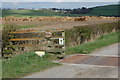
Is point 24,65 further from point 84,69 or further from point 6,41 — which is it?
point 6,41

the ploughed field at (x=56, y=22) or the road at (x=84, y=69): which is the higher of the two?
the ploughed field at (x=56, y=22)

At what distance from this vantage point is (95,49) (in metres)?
15.4

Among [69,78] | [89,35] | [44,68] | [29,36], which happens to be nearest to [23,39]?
[29,36]

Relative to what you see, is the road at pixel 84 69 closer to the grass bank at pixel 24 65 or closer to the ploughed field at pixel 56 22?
the grass bank at pixel 24 65

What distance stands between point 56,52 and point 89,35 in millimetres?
7318

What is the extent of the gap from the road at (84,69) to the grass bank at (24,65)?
372 mm

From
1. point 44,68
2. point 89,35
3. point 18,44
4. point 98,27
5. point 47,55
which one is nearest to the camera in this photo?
point 44,68

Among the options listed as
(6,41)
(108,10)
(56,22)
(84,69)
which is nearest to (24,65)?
(84,69)

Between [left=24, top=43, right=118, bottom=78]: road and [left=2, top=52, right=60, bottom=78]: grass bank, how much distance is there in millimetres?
372

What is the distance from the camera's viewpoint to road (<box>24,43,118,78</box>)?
8.88 metres

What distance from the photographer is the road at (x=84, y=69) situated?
8.88m

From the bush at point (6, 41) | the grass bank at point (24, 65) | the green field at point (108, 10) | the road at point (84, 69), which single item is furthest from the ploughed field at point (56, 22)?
the grass bank at point (24, 65)

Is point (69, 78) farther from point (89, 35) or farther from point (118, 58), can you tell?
point (89, 35)

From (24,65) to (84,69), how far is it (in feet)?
7.17
